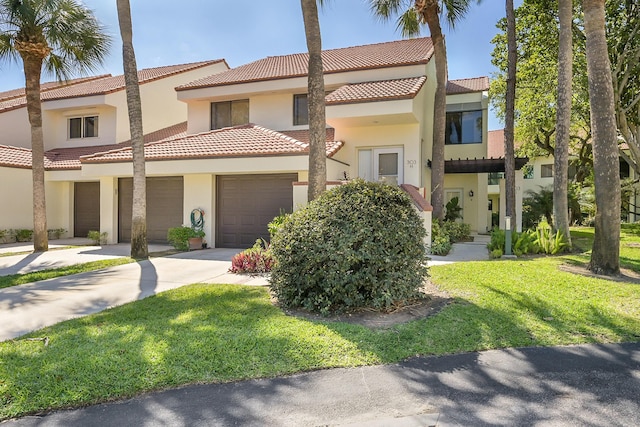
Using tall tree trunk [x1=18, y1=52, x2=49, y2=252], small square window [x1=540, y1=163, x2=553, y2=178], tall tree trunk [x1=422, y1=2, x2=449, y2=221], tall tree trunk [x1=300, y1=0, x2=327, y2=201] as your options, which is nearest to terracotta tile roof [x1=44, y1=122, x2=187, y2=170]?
tall tree trunk [x1=18, y1=52, x2=49, y2=252]

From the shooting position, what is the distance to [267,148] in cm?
1422

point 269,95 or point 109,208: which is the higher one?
point 269,95

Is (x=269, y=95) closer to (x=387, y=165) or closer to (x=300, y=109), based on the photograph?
(x=300, y=109)

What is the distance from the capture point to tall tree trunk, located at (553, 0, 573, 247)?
12156mm

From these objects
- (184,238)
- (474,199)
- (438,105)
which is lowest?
(184,238)

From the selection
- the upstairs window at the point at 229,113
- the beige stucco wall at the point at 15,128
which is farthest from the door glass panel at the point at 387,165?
the beige stucco wall at the point at 15,128

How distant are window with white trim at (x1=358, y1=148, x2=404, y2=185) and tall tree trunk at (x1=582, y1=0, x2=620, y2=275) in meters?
7.99

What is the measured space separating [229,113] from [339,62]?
5798mm

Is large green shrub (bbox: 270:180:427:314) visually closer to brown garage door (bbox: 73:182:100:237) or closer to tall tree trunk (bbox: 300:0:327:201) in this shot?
tall tree trunk (bbox: 300:0:327:201)

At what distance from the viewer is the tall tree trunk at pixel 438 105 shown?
602 inches

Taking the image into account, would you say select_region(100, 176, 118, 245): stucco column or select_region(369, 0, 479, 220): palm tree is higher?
select_region(369, 0, 479, 220): palm tree

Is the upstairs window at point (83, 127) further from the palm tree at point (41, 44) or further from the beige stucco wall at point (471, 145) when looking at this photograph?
the beige stucco wall at point (471, 145)

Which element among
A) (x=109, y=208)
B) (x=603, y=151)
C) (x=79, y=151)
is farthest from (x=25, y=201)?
(x=603, y=151)

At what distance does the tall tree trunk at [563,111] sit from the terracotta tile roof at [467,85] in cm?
920
